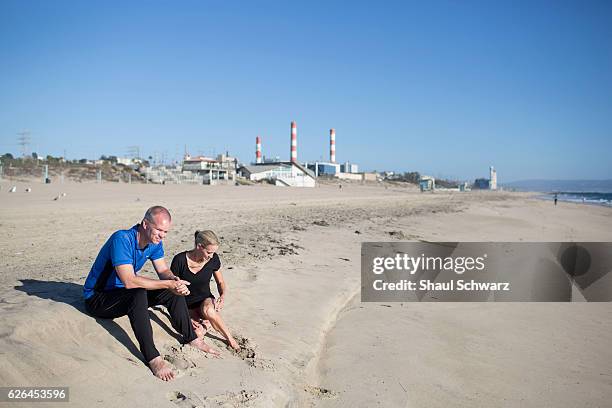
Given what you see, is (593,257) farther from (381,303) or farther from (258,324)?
(258,324)

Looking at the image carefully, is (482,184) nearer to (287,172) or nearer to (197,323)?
(287,172)

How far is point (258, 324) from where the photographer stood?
516 cm

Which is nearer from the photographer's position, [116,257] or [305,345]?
[116,257]

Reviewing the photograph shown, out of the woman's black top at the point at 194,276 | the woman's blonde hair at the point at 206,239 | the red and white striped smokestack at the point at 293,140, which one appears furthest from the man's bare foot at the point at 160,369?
the red and white striped smokestack at the point at 293,140

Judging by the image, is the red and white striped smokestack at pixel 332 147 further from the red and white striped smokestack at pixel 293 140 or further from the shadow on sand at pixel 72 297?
the shadow on sand at pixel 72 297

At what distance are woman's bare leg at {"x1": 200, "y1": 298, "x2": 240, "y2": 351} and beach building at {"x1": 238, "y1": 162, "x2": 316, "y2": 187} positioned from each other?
48.9m

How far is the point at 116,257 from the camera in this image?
12.7 feet

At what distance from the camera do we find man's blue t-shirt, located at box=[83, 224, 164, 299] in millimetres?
3885

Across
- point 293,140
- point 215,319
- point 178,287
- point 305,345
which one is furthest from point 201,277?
point 293,140

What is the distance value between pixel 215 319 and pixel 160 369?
3.08ft

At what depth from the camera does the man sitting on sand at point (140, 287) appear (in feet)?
12.3

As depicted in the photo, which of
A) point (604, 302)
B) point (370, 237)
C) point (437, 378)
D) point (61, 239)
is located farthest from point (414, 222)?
point (437, 378)

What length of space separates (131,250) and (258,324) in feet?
5.83

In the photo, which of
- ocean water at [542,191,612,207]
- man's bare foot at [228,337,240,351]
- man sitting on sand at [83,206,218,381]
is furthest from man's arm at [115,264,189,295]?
ocean water at [542,191,612,207]
